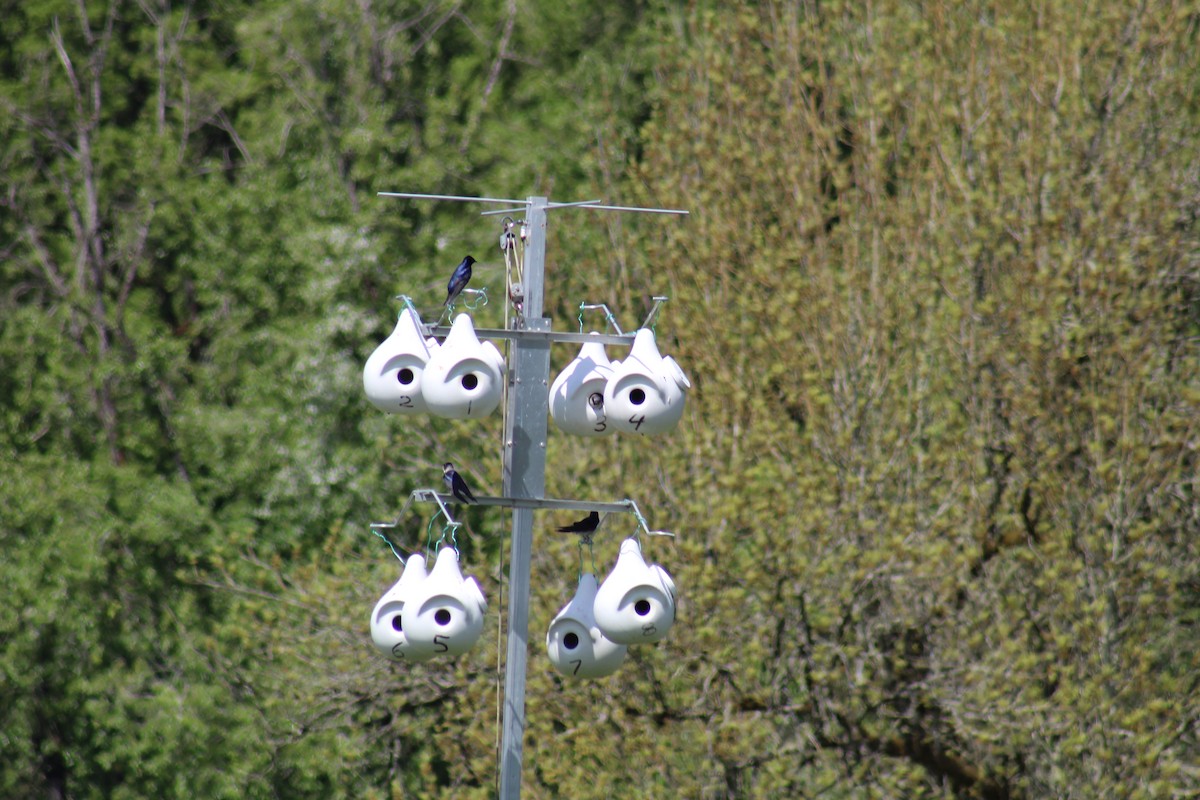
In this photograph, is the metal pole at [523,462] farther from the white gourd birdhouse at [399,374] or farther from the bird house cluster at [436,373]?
the white gourd birdhouse at [399,374]

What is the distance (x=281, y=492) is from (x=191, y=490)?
144 cm

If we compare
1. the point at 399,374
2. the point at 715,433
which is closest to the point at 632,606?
Result: the point at 399,374

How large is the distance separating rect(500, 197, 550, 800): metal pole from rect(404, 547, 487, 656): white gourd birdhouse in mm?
151

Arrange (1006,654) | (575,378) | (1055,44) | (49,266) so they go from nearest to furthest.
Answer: (575,378) → (1006,654) → (1055,44) → (49,266)

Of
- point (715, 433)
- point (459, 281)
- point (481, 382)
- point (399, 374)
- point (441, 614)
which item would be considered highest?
point (715, 433)

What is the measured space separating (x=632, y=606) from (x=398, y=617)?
2.69 ft

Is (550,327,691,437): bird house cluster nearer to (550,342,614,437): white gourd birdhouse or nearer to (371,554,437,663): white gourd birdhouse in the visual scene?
(550,342,614,437): white gourd birdhouse

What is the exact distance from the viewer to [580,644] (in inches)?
237

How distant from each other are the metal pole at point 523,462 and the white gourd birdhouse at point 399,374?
1.06 ft

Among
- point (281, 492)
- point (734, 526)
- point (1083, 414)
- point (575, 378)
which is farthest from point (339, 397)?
point (575, 378)

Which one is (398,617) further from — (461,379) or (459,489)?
(461,379)

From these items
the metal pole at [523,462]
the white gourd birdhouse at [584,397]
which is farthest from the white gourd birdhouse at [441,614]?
the white gourd birdhouse at [584,397]

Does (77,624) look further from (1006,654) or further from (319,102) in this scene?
(1006,654)

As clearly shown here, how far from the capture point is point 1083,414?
9.76 meters
